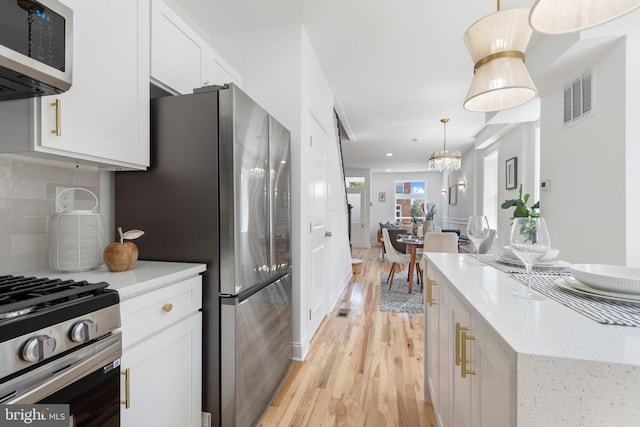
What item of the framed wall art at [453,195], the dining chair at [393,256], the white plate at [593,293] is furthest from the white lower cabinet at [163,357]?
the framed wall art at [453,195]

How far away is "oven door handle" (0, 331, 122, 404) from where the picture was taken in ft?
2.36

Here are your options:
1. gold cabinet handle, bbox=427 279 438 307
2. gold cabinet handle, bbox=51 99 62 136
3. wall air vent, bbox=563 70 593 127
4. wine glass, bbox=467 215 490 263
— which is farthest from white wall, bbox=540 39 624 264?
gold cabinet handle, bbox=51 99 62 136

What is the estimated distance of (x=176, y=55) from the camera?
1721 millimetres

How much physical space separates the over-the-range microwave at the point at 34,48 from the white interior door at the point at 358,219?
9.13 m

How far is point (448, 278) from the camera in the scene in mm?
1146

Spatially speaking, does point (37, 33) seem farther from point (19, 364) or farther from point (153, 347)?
point (153, 347)

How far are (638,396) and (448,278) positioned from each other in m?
0.66

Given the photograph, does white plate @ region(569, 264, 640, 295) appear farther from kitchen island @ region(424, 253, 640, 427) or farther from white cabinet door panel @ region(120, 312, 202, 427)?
white cabinet door panel @ region(120, 312, 202, 427)

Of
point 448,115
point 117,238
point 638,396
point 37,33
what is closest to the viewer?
point 638,396

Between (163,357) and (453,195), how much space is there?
8840 millimetres

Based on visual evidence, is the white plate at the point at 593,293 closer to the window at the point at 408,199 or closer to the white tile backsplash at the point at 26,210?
the white tile backsplash at the point at 26,210

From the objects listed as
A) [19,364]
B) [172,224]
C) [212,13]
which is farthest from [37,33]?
[212,13]

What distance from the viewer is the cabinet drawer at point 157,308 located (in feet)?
3.40

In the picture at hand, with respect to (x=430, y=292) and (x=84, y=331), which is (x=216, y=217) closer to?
(x=84, y=331)
